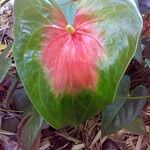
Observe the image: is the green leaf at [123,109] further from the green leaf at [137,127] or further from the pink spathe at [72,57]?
the pink spathe at [72,57]

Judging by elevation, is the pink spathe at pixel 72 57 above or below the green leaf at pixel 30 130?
above

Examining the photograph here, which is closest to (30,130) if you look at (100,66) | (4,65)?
(4,65)

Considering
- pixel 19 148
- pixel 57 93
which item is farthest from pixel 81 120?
pixel 19 148

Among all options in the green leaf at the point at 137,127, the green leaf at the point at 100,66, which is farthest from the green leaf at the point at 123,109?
the green leaf at the point at 100,66

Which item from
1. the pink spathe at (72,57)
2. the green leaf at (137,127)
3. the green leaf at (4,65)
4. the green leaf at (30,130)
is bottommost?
the green leaf at (137,127)

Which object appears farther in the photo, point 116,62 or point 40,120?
point 40,120

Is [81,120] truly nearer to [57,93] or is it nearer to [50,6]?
[57,93]
